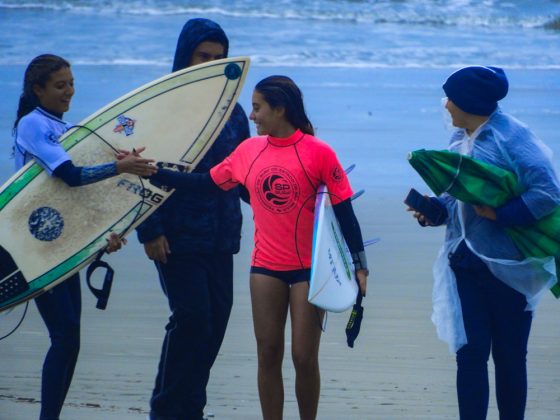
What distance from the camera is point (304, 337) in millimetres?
4418

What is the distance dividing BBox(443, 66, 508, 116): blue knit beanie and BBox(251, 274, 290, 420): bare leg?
3.19 ft

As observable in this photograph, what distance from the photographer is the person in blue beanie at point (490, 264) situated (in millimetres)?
4305

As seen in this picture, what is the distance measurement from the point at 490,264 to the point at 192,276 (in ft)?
4.00

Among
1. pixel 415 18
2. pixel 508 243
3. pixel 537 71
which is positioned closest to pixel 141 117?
pixel 508 243

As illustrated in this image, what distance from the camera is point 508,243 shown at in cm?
438

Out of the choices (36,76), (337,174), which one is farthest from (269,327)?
(36,76)

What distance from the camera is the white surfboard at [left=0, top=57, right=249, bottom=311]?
187 inches

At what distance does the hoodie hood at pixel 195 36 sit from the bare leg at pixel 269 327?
107 centimetres

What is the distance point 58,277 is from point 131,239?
406 centimetres

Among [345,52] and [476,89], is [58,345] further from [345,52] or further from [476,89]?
[345,52]

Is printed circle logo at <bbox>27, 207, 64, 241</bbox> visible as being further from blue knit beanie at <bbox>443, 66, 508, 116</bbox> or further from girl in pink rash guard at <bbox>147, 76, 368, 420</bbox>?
blue knit beanie at <bbox>443, 66, 508, 116</bbox>

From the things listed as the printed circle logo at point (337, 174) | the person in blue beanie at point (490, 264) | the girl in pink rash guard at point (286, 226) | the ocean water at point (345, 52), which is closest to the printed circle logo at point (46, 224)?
the girl in pink rash guard at point (286, 226)

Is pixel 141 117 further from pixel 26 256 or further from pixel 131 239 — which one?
pixel 131 239

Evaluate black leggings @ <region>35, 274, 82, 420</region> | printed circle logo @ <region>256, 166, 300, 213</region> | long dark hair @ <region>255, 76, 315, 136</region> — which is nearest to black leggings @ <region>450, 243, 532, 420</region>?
printed circle logo @ <region>256, 166, 300, 213</region>
